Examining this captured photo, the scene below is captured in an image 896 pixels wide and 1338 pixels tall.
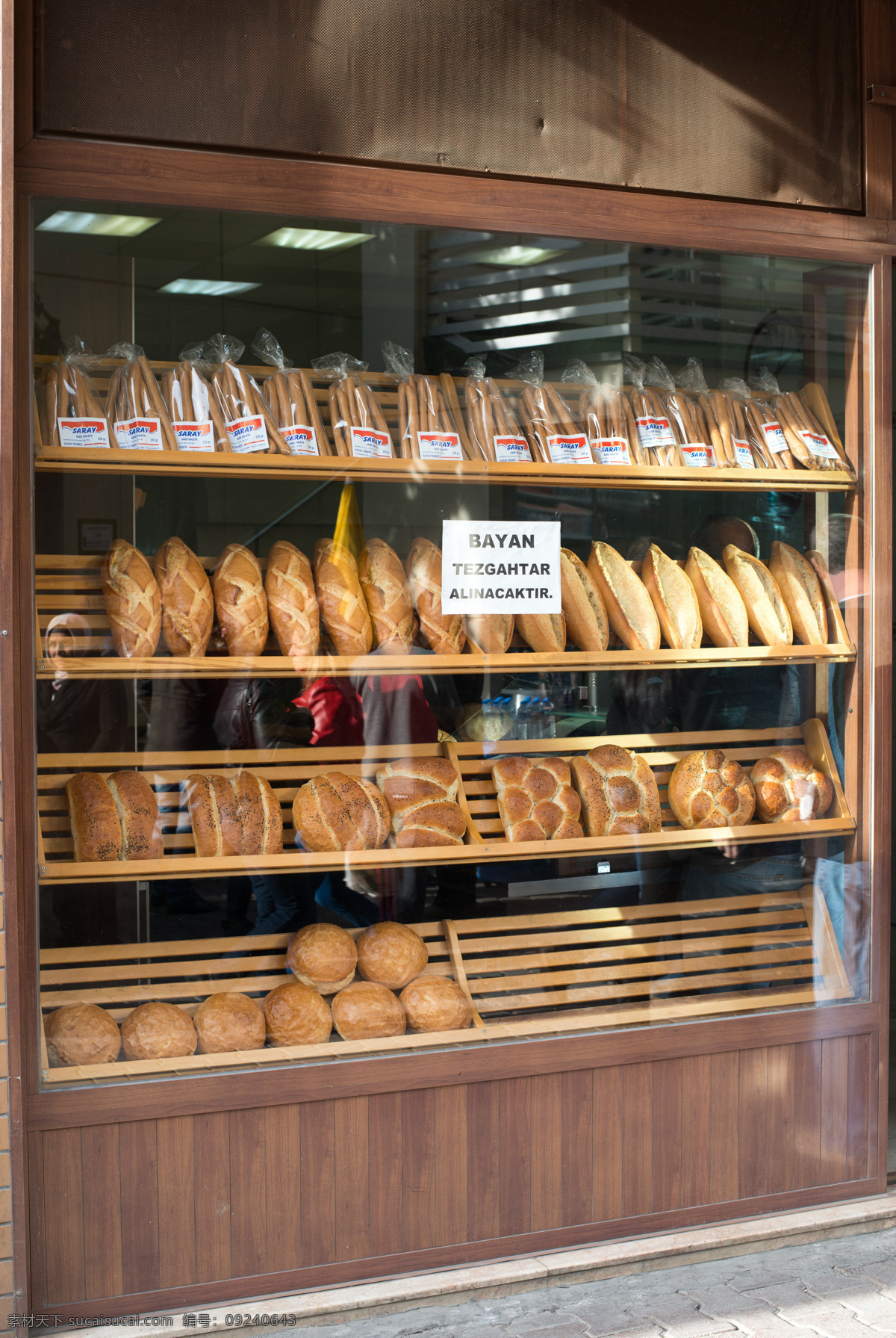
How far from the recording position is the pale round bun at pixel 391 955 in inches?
104

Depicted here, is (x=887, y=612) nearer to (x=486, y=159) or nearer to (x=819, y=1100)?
(x=819, y=1100)

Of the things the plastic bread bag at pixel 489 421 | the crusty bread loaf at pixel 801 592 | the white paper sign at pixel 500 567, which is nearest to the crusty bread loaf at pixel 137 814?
the white paper sign at pixel 500 567

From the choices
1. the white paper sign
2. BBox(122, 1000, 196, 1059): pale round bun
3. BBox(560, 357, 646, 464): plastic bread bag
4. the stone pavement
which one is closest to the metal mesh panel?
BBox(560, 357, 646, 464): plastic bread bag

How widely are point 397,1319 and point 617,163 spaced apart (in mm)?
2691

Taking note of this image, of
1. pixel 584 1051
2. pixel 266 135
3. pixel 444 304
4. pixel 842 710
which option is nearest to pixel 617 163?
pixel 444 304

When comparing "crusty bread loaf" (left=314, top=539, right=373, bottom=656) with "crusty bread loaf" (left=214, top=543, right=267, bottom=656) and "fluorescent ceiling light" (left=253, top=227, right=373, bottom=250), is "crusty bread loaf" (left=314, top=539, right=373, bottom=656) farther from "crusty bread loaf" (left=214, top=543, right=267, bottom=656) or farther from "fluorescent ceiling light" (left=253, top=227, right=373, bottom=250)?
"fluorescent ceiling light" (left=253, top=227, right=373, bottom=250)

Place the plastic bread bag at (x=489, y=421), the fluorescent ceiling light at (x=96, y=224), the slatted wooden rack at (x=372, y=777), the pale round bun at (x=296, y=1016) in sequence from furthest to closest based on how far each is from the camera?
the plastic bread bag at (x=489, y=421), the pale round bun at (x=296, y=1016), the slatted wooden rack at (x=372, y=777), the fluorescent ceiling light at (x=96, y=224)

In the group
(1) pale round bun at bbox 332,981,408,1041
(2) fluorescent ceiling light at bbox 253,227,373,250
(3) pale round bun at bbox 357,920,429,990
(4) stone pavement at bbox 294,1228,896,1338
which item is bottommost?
(4) stone pavement at bbox 294,1228,896,1338

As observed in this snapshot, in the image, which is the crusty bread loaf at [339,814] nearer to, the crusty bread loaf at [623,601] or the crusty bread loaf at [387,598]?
the crusty bread loaf at [387,598]

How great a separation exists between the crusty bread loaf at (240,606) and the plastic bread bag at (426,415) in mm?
483

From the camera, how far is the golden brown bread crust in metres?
2.38

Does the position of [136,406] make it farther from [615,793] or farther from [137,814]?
[615,793]

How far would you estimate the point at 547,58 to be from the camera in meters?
2.56

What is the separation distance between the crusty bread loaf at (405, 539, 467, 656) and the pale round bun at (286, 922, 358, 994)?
729 millimetres
